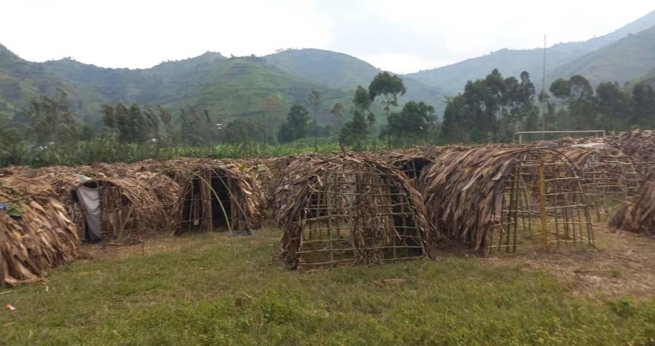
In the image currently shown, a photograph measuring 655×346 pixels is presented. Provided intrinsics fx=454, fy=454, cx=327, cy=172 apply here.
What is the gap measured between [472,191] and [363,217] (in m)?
2.56

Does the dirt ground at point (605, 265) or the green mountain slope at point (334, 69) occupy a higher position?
the green mountain slope at point (334, 69)

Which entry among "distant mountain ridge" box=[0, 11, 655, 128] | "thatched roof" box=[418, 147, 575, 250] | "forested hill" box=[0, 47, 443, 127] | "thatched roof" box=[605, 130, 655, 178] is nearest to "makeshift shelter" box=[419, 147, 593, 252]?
"thatched roof" box=[418, 147, 575, 250]

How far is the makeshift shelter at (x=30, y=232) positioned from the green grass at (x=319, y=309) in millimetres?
567

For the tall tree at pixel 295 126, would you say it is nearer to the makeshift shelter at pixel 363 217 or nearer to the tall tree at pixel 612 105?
the tall tree at pixel 612 105

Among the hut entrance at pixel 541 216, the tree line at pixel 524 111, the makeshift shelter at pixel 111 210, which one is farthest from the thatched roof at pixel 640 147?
the makeshift shelter at pixel 111 210

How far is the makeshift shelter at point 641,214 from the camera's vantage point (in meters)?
11.0

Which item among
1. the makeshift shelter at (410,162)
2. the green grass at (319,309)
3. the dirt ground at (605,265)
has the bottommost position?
the dirt ground at (605,265)

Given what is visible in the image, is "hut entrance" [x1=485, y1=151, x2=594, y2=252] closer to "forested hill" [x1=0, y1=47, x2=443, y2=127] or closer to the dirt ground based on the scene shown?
the dirt ground

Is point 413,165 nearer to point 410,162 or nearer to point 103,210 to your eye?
point 410,162

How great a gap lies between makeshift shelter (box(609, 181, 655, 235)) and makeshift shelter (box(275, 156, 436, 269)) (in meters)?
5.61

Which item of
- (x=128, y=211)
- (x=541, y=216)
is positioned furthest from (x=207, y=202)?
(x=541, y=216)

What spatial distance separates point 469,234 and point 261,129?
54481mm

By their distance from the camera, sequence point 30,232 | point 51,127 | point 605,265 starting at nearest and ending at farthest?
point 605,265, point 30,232, point 51,127

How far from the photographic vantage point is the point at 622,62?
10088cm
